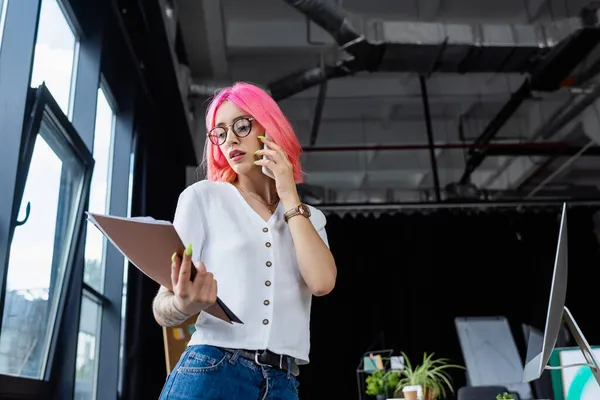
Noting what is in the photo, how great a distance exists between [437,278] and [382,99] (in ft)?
9.10

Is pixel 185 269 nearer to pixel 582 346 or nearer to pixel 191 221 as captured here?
pixel 191 221

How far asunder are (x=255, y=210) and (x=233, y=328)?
242 mm

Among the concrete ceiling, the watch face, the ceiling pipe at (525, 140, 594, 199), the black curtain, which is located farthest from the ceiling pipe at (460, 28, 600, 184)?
the watch face

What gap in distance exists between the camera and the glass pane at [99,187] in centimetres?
396

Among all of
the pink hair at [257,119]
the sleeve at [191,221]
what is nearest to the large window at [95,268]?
the pink hair at [257,119]

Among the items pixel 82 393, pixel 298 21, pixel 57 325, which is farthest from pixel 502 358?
pixel 57 325

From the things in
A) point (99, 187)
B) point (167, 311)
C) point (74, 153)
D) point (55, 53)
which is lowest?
point (167, 311)

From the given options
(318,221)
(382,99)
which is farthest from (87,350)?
(382,99)

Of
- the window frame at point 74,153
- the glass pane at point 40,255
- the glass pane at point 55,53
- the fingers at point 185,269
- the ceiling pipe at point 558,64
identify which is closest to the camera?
the fingers at point 185,269

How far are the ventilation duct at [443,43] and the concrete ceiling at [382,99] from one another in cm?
20

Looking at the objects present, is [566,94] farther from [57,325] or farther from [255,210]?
[255,210]

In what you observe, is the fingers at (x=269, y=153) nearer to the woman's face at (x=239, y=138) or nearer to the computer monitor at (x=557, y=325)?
the woman's face at (x=239, y=138)

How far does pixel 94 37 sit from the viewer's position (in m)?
3.90

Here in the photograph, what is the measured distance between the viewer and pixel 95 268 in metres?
4.13
